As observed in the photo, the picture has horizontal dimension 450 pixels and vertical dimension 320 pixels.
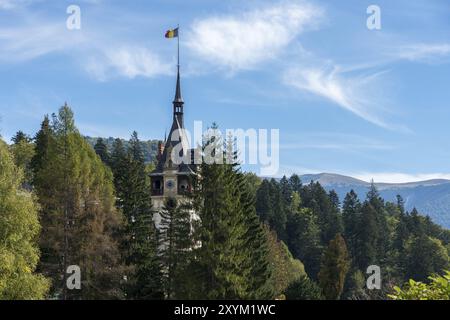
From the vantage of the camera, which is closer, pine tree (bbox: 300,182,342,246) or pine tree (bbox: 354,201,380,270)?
pine tree (bbox: 354,201,380,270)

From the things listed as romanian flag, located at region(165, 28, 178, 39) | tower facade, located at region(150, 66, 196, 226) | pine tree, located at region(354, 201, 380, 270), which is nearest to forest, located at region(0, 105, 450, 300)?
tower facade, located at region(150, 66, 196, 226)

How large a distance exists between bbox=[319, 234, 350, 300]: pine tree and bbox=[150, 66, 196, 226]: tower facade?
25.9 m

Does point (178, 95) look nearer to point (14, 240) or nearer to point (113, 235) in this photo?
point (113, 235)

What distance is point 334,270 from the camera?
3433 inches

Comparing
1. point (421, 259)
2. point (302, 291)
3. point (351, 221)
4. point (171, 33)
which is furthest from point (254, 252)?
point (351, 221)

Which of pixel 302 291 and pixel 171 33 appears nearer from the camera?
pixel 302 291

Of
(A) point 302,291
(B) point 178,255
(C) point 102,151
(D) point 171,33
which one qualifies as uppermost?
(D) point 171,33

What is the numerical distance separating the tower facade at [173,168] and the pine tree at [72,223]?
80.0ft

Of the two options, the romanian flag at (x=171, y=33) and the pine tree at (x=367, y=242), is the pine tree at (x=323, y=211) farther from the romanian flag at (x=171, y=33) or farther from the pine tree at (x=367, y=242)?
the romanian flag at (x=171, y=33)

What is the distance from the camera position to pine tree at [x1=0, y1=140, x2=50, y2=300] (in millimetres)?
29922

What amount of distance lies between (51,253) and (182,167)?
31550 millimetres

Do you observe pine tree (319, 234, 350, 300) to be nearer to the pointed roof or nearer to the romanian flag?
the pointed roof

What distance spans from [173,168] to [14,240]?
1692 inches
